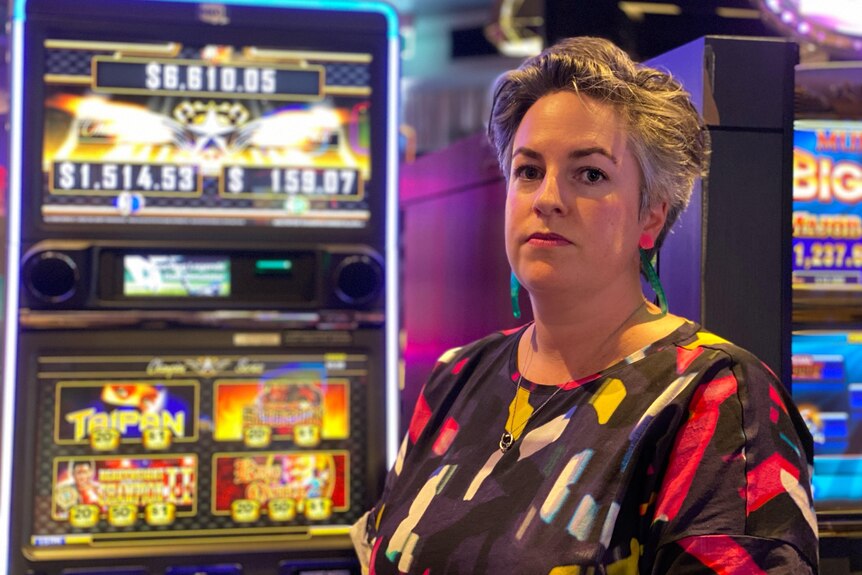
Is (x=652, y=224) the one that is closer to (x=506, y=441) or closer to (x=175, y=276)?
(x=506, y=441)

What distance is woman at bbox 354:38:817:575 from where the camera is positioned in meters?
1.07

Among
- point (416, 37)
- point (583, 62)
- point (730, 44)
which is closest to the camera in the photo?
point (583, 62)

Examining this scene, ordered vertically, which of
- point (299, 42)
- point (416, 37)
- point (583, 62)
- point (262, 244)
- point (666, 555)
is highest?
point (416, 37)

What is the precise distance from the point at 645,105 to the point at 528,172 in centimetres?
18

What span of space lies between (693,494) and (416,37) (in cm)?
736

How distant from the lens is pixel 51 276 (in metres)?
1.92

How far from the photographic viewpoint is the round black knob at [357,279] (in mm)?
2025

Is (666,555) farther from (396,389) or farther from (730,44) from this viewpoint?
(396,389)

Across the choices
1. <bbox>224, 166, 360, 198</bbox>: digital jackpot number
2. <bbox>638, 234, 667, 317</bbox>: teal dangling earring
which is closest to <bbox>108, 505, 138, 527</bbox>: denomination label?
<bbox>224, 166, 360, 198</bbox>: digital jackpot number

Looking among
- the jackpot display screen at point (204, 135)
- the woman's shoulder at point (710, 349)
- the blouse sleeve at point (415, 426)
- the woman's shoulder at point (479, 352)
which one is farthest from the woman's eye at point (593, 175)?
the jackpot display screen at point (204, 135)

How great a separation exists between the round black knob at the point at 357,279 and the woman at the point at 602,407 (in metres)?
0.62

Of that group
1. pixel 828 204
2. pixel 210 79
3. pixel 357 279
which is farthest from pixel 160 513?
pixel 828 204

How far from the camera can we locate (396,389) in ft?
6.77

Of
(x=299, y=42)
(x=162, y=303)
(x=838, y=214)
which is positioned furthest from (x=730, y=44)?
(x=162, y=303)
